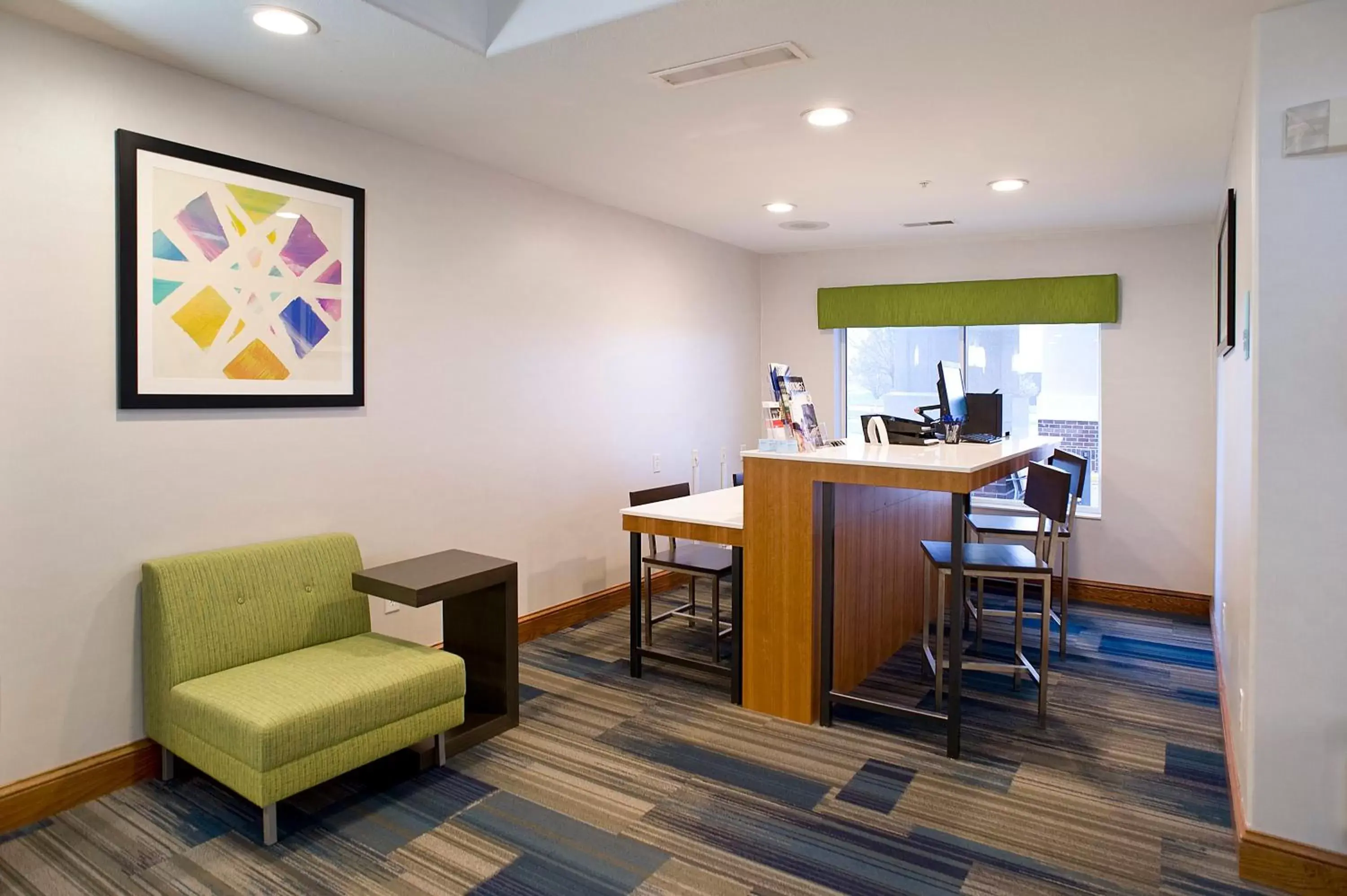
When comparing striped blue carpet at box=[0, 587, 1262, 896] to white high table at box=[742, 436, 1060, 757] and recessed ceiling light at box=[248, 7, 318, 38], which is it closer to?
white high table at box=[742, 436, 1060, 757]

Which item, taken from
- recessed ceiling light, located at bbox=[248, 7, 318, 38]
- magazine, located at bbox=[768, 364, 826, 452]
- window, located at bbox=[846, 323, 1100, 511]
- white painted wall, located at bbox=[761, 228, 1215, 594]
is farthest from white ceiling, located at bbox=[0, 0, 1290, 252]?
window, located at bbox=[846, 323, 1100, 511]

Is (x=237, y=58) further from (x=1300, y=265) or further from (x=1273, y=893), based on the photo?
(x=1273, y=893)

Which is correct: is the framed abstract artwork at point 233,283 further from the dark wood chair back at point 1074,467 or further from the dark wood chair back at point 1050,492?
the dark wood chair back at point 1074,467

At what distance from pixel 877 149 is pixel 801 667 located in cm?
229

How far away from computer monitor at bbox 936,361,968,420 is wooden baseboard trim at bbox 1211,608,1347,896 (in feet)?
8.06

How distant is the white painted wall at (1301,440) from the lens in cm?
217

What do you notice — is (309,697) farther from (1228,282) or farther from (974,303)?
(974,303)

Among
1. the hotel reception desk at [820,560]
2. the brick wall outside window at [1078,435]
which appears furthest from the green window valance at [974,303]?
the hotel reception desk at [820,560]

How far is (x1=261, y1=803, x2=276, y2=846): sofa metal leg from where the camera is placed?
8.09 ft

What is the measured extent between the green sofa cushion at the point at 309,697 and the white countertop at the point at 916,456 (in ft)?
4.97

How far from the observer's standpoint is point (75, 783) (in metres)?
2.69

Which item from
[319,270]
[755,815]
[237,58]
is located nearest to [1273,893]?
[755,815]

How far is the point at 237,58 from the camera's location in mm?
2770

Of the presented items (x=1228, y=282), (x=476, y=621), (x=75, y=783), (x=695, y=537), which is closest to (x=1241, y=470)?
(x=1228, y=282)
